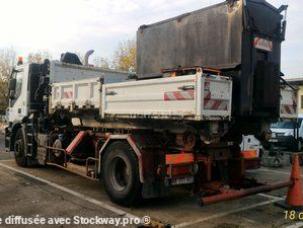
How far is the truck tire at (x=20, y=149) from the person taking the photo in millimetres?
11500

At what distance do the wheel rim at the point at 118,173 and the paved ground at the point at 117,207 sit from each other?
0.38 metres

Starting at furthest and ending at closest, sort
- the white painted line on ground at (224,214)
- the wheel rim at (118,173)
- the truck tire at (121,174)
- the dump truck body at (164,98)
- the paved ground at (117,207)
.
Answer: the wheel rim at (118,173) < the truck tire at (121,174) < the paved ground at (117,207) < the white painted line on ground at (224,214) < the dump truck body at (164,98)

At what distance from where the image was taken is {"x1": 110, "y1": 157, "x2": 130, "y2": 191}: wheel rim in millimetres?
7695

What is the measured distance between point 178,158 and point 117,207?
5.16 ft

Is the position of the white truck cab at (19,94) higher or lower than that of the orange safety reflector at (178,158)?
higher

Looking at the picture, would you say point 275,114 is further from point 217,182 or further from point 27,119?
point 27,119

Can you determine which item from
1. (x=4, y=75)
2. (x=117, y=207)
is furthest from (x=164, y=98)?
(x=4, y=75)

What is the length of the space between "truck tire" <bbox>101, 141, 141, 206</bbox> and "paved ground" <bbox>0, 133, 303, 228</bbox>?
0.22 meters

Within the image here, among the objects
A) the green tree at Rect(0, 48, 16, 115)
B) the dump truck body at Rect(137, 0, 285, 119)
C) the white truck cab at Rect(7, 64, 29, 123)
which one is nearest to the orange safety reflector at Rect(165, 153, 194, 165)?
the dump truck body at Rect(137, 0, 285, 119)

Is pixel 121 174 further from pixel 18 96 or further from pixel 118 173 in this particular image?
pixel 18 96

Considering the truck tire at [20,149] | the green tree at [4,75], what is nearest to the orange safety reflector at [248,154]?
the truck tire at [20,149]

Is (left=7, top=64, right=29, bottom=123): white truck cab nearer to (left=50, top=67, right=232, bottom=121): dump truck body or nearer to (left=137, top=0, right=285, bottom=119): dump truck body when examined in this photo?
(left=50, top=67, right=232, bottom=121): dump truck body

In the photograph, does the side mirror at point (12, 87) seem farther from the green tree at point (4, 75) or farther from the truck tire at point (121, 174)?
the green tree at point (4, 75)

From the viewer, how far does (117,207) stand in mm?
7484
